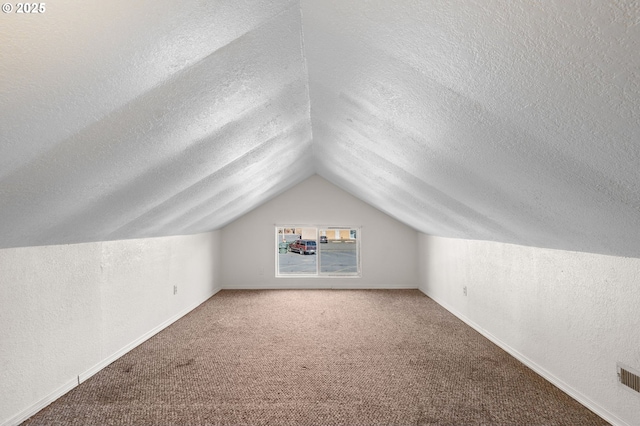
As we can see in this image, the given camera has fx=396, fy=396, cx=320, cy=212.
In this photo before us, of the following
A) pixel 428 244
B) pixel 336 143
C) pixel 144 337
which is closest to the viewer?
pixel 336 143

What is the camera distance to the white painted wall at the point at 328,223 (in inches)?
307

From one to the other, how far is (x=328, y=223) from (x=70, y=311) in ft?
16.9

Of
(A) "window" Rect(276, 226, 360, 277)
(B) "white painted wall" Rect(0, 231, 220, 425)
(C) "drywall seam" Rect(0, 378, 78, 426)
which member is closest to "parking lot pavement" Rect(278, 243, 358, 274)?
(A) "window" Rect(276, 226, 360, 277)

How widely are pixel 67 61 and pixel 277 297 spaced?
19.7 feet

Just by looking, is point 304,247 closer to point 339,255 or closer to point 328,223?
point 339,255

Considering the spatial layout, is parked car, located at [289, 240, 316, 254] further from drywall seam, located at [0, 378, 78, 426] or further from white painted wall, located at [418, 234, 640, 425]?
drywall seam, located at [0, 378, 78, 426]

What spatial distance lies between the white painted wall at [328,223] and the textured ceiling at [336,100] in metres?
4.62

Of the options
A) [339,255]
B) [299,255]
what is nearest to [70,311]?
[299,255]

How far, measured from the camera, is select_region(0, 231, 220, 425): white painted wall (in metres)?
2.52

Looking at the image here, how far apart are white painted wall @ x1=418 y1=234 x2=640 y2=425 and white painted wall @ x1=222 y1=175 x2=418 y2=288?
2.88 m

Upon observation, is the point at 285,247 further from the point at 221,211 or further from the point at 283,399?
the point at 283,399

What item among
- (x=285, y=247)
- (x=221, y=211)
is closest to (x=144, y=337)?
(x=221, y=211)

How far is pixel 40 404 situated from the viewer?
8.95 ft

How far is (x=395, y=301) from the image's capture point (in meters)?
6.48
